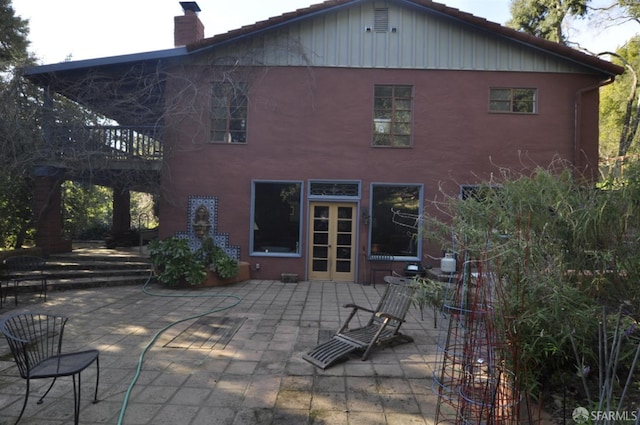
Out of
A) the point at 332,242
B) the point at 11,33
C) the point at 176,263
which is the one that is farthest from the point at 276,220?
the point at 11,33

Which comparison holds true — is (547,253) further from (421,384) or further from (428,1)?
(428,1)

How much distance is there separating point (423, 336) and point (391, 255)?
4724 millimetres

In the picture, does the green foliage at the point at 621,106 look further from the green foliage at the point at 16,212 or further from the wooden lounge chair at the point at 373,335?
the green foliage at the point at 16,212

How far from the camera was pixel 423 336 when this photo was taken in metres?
5.60

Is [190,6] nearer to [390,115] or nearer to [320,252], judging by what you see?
[390,115]

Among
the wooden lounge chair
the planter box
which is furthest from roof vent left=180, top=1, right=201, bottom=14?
the wooden lounge chair

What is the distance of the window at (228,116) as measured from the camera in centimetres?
1052

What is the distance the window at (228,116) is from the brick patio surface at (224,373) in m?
4.98

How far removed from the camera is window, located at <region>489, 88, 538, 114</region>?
10312mm

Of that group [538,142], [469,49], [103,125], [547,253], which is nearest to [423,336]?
[547,253]

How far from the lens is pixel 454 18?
33.1 feet

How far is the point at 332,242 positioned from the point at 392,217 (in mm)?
1705

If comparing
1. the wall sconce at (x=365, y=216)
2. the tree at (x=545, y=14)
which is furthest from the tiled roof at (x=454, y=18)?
the tree at (x=545, y=14)

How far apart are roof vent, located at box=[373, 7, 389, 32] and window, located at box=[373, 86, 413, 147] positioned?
153 cm
